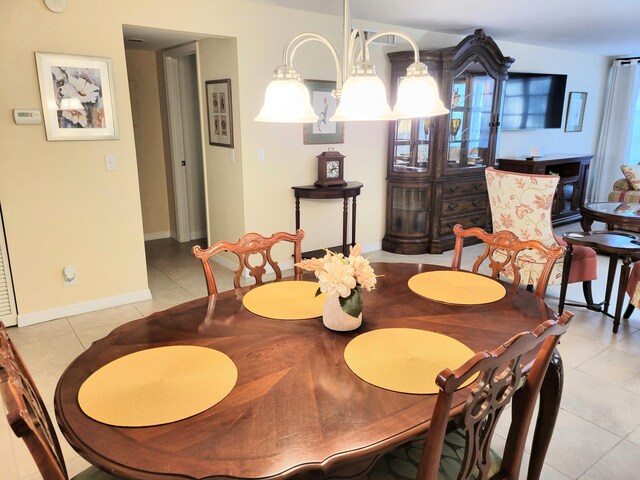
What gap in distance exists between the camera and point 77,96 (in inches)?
125

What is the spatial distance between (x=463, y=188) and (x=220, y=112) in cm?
274

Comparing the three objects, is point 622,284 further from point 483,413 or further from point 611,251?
point 483,413

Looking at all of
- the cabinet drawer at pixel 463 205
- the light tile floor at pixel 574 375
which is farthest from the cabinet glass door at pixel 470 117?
the light tile floor at pixel 574 375

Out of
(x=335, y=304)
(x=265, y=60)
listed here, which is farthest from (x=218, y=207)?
(x=335, y=304)

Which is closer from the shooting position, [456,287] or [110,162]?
[456,287]

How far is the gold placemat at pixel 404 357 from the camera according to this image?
1296mm

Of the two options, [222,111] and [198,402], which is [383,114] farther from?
[222,111]

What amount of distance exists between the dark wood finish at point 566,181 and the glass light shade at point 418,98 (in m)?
4.71

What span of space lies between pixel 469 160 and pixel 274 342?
4.28m

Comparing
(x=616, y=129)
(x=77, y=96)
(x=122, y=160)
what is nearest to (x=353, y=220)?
(x=122, y=160)

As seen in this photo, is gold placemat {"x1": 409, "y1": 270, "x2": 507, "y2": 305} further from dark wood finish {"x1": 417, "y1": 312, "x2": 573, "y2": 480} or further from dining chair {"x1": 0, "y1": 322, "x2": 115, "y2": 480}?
dining chair {"x1": 0, "y1": 322, "x2": 115, "y2": 480}

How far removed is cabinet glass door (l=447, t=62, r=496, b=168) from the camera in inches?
192

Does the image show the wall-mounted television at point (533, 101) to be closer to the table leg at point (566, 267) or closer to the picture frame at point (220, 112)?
the table leg at point (566, 267)

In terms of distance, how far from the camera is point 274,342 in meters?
1.52
